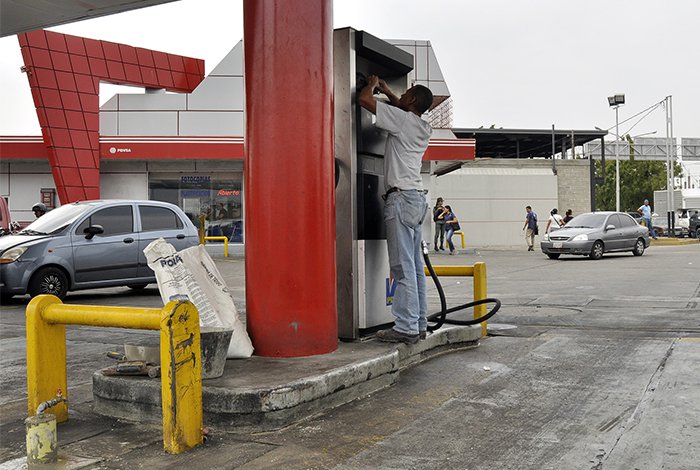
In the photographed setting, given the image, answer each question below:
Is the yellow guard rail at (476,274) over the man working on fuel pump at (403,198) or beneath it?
beneath

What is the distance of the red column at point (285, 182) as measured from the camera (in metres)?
4.99

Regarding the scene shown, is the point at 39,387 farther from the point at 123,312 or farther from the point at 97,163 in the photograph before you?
the point at 97,163

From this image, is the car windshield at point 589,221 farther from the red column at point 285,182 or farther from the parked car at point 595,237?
the red column at point 285,182

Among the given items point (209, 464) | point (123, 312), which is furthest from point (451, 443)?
point (123, 312)

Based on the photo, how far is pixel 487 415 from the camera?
14.3ft

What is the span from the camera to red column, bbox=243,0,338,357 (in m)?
4.99

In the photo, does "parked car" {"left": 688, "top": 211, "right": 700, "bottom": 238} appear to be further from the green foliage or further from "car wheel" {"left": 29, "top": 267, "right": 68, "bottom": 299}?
"car wheel" {"left": 29, "top": 267, "right": 68, "bottom": 299}

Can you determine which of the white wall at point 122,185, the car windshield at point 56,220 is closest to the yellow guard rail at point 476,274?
the car windshield at point 56,220

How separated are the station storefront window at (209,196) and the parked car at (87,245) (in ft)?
38.9

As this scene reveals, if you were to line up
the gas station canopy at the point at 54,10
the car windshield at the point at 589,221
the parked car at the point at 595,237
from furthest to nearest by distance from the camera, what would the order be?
the car windshield at the point at 589,221 → the parked car at the point at 595,237 → the gas station canopy at the point at 54,10

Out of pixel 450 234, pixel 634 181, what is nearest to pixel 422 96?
pixel 450 234

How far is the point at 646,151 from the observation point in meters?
65.1

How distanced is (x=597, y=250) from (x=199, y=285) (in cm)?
1858

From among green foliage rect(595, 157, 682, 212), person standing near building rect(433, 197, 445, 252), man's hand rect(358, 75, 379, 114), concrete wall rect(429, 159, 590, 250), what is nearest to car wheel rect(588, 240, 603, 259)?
person standing near building rect(433, 197, 445, 252)
